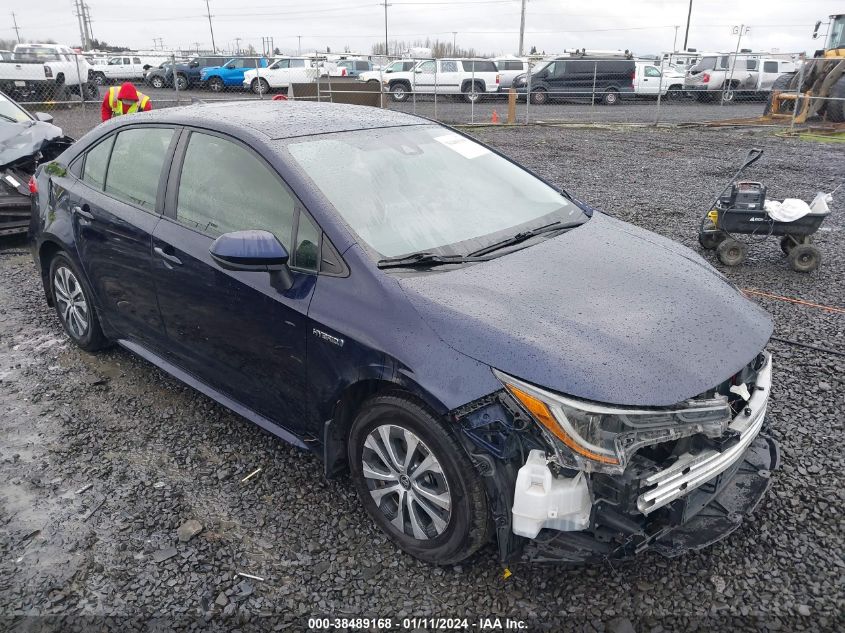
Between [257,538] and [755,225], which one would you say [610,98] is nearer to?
[755,225]

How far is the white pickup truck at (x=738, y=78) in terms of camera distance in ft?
86.9

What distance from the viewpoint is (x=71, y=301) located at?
14.6 feet

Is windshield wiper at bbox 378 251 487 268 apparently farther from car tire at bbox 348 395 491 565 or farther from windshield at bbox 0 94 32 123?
windshield at bbox 0 94 32 123

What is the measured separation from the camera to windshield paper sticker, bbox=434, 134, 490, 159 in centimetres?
365

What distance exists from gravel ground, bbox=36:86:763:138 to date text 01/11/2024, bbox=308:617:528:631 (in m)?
15.3

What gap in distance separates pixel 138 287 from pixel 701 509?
301 centimetres

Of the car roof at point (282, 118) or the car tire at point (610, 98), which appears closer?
the car roof at point (282, 118)

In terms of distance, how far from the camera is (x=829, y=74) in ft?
55.3

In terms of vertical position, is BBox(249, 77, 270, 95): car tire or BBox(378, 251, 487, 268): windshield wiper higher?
BBox(378, 251, 487, 268): windshield wiper

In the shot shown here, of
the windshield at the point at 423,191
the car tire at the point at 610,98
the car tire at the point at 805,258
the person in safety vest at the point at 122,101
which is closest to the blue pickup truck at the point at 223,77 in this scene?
the car tire at the point at 610,98

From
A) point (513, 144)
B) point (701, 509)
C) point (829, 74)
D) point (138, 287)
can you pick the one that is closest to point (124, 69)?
point (513, 144)

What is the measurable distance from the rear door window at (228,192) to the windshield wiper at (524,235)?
867 mm

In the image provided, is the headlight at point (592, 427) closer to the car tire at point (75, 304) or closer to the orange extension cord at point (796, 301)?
the car tire at point (75, 304)

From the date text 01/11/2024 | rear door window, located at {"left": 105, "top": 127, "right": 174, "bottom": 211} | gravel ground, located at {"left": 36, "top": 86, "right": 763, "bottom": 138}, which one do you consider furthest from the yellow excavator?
the date text 01/11/2024
